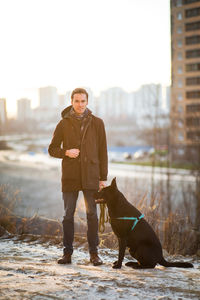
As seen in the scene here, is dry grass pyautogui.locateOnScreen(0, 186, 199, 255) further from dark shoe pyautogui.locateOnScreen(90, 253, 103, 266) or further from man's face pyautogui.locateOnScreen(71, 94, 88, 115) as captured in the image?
man's face pyautogui.locateOnScreen(71, 94, 88, 115)

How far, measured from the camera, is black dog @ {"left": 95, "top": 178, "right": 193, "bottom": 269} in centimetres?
338

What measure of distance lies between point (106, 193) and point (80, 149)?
0.54 metres

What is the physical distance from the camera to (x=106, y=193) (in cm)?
349

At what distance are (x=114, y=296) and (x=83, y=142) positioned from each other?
1.57m

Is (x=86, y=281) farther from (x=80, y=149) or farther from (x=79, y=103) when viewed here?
(x=79, y=103)

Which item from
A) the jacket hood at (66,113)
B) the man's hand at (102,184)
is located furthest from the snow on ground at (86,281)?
the jacket hood at (66,113)

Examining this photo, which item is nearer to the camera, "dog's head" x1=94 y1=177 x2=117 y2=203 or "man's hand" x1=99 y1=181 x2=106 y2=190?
"dog's head" x1=94 y1=177 x2=117 y2=203

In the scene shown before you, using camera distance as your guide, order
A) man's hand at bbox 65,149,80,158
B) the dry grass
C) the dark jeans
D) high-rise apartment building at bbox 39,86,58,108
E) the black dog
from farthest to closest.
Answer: high-rise apartment building at bbox 39,86,58,108, the dry grass, the dark jeans, man's hand at bbox 65,149,80,158, the black dog

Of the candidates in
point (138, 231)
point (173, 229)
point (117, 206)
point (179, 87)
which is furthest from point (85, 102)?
point (179, 87)

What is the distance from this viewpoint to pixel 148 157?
5662 cm

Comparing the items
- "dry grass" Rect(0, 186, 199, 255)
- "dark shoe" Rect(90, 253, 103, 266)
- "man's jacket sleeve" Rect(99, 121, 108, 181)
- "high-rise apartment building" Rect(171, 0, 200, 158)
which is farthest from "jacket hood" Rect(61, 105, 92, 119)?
"high-rise apartment building" Rect(171, 0, 200, 158)

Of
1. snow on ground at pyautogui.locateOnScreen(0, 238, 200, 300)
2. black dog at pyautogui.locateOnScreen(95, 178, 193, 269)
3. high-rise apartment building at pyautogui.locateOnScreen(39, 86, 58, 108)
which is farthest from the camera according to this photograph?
high-rise apartment building at pyautogui.locateOnScreen(39, 86, 58, 108)

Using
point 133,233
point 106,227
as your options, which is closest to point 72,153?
point 133,233

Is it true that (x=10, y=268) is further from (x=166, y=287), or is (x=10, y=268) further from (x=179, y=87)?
(x=179, y=87)
